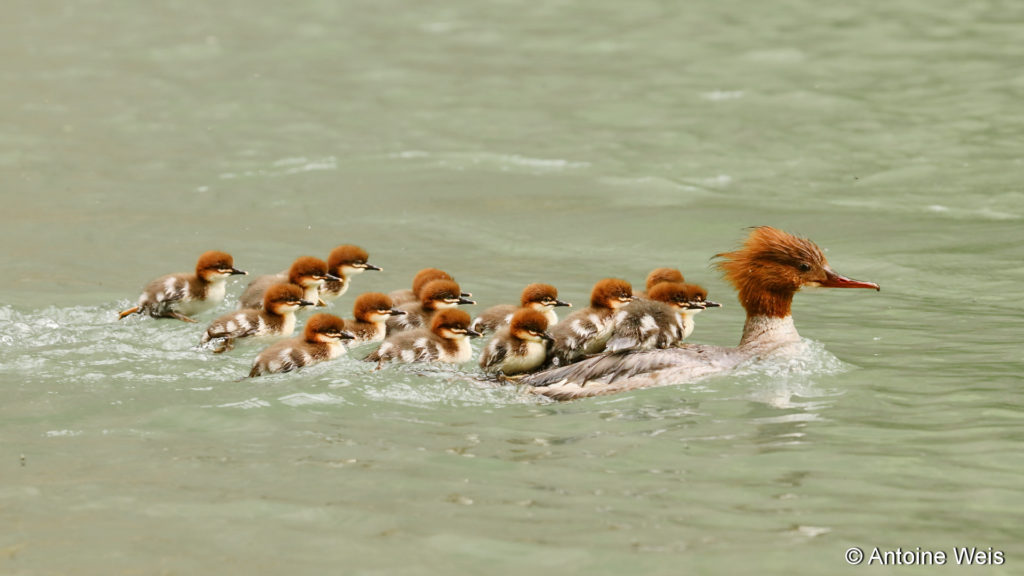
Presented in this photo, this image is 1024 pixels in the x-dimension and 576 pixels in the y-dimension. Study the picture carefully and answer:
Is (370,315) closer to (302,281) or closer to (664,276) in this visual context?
(302,281)

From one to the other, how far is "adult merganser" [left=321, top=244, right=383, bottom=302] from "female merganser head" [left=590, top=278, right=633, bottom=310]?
1972 millimetres

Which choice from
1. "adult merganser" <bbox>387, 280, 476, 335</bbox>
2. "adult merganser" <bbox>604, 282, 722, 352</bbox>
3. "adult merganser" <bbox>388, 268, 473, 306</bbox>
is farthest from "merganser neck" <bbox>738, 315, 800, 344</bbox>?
"adult merganser" <bbox>388, 268, 473, 306</bbox>

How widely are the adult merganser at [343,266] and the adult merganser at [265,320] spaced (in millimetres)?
749

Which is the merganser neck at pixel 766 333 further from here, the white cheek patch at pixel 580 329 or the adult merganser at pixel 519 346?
the adult merganser at pixel 519 346

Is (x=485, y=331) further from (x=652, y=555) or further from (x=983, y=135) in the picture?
(x=983, y=135)

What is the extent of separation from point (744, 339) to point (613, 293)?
711 millimetres

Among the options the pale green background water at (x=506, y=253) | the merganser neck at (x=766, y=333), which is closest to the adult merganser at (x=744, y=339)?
the merganser neck at (x=766, y=333)

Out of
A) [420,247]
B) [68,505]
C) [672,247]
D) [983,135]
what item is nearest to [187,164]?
[420,247]

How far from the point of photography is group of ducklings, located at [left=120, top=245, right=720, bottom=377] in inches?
282

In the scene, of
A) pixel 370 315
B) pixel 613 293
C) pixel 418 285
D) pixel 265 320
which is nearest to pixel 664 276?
pixel 613 293

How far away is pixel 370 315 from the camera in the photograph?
778 cm

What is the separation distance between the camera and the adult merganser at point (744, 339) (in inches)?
263

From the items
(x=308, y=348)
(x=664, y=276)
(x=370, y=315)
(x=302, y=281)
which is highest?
(x=664, y=276)

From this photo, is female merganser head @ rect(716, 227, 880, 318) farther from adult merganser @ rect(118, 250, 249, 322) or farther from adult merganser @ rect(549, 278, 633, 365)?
adult merganser @ rect(118, 250, 249, 322)
